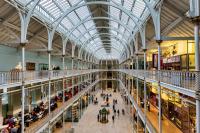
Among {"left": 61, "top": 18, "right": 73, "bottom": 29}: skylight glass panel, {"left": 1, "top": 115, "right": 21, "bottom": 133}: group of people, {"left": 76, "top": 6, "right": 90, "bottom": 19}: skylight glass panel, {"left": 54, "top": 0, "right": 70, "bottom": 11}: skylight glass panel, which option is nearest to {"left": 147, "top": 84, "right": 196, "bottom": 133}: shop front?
{"left": 1, "top": 115, "right": 21, "bottom": 133}: group of people

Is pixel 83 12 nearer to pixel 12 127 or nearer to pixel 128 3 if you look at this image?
pixel 128 3

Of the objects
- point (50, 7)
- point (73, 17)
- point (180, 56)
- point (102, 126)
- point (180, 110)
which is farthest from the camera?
point (102, 126)

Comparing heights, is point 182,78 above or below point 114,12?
below

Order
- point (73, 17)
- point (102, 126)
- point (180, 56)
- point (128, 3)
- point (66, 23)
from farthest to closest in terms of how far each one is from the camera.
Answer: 1. point (102, 126)
2. point (66, 23)
3. point (73, 17)
4. point (128, 3)
5. point (180, 56)

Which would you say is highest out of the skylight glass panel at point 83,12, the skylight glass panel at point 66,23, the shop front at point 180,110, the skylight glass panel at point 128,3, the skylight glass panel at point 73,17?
the skylight glass panel at point 83,12

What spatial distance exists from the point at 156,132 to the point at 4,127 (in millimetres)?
10513

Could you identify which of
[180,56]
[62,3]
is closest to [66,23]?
[62,3]

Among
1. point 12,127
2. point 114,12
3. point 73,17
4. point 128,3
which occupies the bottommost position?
point 12,127

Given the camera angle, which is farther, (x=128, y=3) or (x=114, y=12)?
(x=114, y=12)

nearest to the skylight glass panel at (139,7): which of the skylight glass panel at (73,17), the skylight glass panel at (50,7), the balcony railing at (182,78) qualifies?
the skylight glass panel at (73,17)

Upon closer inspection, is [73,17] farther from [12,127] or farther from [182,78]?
[182,78]

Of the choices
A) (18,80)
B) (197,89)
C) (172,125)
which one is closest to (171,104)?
(172,125)

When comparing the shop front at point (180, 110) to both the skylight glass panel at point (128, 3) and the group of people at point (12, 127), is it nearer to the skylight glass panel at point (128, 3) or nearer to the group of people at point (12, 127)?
the skylight glass panel at point (128, 3)

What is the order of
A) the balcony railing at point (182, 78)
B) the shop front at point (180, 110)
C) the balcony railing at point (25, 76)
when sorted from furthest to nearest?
the shop front at point (180, 110) → the balcony railing at point (25, 76) → the balcony railing at point (182, 78)
